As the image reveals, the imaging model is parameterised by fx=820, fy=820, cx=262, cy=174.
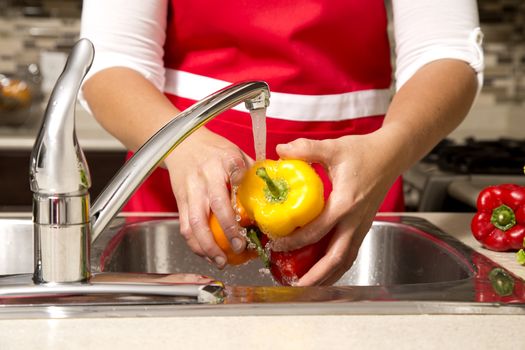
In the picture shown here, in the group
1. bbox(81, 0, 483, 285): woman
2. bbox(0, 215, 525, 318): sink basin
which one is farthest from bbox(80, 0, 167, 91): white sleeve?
bbox(0, 215, 525, 318): sink basin

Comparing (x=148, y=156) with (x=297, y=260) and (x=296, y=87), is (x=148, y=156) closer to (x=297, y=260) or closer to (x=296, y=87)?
(x=297, y=260)

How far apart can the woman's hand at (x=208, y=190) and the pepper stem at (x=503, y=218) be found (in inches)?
12.4

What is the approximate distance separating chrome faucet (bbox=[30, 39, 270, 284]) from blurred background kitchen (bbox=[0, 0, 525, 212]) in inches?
57.9

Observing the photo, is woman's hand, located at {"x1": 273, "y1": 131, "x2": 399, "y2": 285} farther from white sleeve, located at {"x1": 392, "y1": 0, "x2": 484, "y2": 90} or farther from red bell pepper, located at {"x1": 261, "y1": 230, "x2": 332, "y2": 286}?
white sleeve, located at {"x1": 392, "y1": 0, "x2": 484, "y2": 90}

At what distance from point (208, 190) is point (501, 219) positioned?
407 millimetres

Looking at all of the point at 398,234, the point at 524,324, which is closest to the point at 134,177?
the point at 524,324

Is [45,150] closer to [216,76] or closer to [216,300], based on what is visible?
[216,300]

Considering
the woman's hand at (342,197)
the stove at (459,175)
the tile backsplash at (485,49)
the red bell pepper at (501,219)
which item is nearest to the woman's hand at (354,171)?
the woman's hand at (342,197)

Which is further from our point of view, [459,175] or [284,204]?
[459,175]

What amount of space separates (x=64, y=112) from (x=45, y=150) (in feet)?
0.12

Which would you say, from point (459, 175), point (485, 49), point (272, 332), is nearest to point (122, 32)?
point (272, 332)

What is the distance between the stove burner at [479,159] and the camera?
214 cm

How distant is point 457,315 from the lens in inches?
28.5

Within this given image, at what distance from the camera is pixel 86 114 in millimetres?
2828
